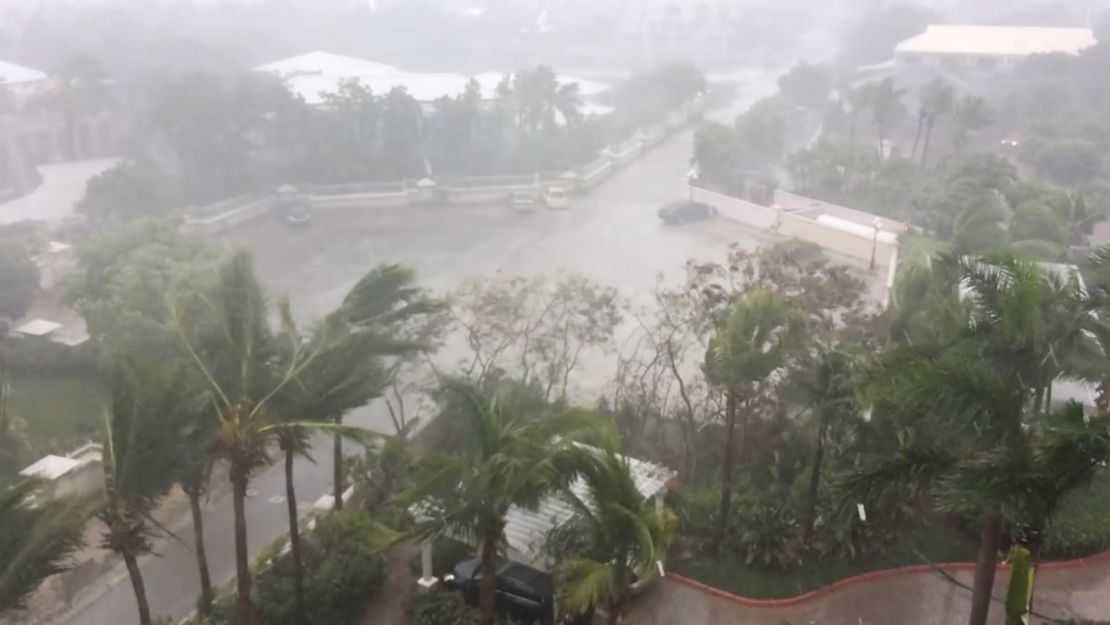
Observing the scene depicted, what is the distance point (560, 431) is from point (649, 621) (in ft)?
7.99

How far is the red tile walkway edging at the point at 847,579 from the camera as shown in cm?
800

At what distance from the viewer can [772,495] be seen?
8961 mm

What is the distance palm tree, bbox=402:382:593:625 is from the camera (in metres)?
5.93

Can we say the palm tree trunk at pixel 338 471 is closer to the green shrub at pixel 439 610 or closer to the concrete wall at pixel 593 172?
the green shrub at pixel 439 610

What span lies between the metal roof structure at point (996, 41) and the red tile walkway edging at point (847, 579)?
102ft

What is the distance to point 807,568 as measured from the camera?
27.4 ft

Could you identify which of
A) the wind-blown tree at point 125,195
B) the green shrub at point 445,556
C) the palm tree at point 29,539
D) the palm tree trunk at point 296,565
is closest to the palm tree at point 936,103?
the wind-blown tree at point 125,195

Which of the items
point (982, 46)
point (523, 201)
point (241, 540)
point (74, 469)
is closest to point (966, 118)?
point (523, 201)

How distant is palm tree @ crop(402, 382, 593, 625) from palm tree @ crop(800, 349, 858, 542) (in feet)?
7.67

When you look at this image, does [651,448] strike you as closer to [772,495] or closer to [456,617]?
[772,495]

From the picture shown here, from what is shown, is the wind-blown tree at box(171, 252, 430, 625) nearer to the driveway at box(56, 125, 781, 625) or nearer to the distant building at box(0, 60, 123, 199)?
the driveway at box(56, 125, 781, 625)

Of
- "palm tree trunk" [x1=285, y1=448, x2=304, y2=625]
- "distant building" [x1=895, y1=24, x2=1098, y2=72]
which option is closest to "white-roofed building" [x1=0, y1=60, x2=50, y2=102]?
"palm tree trunk" [x1=285, y1=448, x2=304, y2=625]

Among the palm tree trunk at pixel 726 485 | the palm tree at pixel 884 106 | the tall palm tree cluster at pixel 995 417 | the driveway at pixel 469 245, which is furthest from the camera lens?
the palm tree at pixel 884 106

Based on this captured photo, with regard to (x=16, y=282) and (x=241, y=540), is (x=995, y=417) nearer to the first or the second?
(x=241, y=540)
